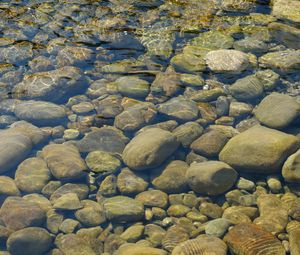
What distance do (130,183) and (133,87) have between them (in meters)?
1.97

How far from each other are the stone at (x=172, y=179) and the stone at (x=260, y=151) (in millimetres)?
577

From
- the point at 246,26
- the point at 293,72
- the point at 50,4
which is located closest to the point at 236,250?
the point at 293,72

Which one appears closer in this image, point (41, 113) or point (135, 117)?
point (135, 117)

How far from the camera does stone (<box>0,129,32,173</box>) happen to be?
614cm

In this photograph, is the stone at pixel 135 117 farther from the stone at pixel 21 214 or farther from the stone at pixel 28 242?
the stone at pixel 28 242

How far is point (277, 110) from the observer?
6.38m

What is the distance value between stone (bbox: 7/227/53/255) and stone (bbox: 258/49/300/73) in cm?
465

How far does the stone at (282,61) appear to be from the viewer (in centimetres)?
748

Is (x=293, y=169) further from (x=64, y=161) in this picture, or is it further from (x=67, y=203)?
(x=64, y=161)

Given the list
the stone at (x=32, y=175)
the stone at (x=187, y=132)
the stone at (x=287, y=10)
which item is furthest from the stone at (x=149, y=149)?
the stone at (x=287, y=10)

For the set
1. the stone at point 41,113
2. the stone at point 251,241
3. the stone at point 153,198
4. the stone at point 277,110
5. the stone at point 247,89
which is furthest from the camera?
the stone at point 247,89

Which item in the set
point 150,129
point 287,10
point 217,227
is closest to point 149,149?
point 150,129

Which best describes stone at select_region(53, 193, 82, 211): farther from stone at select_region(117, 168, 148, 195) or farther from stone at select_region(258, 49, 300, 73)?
stone at select_region(258, 49, 300, 73)

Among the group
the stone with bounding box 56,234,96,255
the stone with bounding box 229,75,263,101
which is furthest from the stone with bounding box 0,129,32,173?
the stone with bounding box 229,75,263,101
